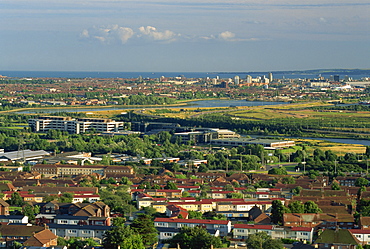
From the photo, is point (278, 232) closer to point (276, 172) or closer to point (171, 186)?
point (171, 186)

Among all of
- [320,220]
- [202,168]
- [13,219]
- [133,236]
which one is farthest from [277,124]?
[133,236]

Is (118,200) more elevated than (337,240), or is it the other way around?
(337,240)

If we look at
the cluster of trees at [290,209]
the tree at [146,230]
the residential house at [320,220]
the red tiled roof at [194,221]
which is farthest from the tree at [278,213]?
the tree at [146,230]

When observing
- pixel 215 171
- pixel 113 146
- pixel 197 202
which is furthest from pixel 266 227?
pixel 113 146

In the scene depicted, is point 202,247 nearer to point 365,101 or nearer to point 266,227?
point 266,227

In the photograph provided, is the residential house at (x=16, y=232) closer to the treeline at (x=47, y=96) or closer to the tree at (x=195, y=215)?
the tree at (x=195, y=215)
